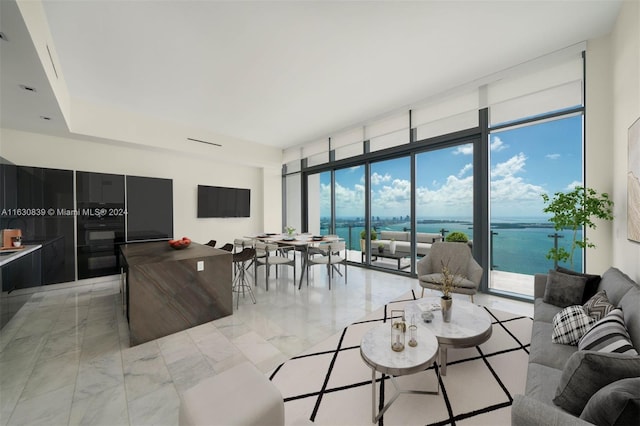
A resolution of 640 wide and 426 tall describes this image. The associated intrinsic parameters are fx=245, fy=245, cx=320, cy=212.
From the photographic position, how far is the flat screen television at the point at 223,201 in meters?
6.32

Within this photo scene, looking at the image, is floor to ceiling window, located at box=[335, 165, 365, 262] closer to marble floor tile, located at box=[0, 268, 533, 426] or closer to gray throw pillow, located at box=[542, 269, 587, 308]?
marble floor tile, located at box=[0, 268, 533, 426]


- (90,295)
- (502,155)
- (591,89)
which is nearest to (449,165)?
(502,155)

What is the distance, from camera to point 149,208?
209 inches

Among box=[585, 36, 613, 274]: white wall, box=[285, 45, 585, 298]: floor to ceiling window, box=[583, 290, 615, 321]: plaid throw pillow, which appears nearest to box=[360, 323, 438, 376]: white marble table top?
box=[583, 290, 615, 321]: plaid throw pillow

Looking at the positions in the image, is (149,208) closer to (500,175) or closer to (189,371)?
(189,371)

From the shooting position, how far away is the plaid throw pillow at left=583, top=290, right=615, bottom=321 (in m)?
1.79

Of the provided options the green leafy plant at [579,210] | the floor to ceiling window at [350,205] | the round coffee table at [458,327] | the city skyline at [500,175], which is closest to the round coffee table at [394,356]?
the round coffee table at [458,327]

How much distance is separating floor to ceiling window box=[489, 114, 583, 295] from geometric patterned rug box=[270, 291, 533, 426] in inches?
72.8

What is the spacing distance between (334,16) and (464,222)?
369 centimetres

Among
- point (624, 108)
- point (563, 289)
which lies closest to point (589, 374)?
point (563, 289)

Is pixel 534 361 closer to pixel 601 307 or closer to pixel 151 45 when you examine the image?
pixel 601 307

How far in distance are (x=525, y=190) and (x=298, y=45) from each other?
3.96m

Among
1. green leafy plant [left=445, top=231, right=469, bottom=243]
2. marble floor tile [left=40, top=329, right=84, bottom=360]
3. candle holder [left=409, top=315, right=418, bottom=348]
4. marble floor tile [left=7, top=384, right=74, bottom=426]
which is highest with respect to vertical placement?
green leafy plant [left=445, top=231, right=469, bottom=243]

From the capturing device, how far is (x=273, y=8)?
239 centimetres
